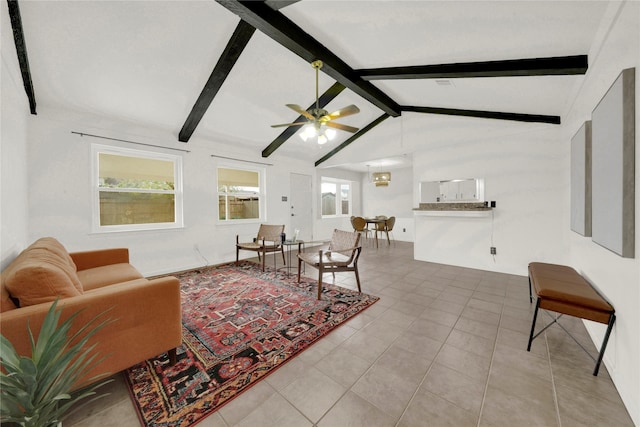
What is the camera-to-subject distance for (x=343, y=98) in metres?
4.14

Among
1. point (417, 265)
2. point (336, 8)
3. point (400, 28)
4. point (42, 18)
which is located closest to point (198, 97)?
point (42, 18)

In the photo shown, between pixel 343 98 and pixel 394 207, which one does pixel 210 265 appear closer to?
pixel 343 98

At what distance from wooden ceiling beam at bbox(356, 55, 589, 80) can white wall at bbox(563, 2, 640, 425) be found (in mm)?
137

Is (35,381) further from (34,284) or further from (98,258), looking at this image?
(98,258)

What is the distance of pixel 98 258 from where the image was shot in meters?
2.79

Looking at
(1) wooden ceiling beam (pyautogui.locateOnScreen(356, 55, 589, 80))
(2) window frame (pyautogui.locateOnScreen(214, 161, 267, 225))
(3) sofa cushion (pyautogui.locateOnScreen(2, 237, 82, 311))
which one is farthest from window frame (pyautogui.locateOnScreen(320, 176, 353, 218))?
(3) sofa cushion (pyautogui.locateOnScreen(2, 237, 82, 311))

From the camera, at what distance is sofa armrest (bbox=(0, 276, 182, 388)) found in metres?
1.14

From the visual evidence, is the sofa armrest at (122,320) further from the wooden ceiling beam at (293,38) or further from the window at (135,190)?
the window at (135,190)

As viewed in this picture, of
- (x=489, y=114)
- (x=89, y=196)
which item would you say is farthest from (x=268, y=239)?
(x=489, y=114)

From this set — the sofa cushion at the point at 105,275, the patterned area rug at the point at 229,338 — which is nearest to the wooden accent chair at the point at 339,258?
the patterned area rug at the point at 229,338

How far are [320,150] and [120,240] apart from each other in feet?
15.1

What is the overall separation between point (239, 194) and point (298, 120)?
2.10 metres

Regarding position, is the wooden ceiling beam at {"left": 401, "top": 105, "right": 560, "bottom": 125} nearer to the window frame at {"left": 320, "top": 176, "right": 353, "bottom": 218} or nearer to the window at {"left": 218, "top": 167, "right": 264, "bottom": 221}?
the window at {"left": 218, "top": 167, "right": 264, "bottom": 221}

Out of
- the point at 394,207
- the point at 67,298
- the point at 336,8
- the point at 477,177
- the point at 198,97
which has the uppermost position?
the point at 336,8
